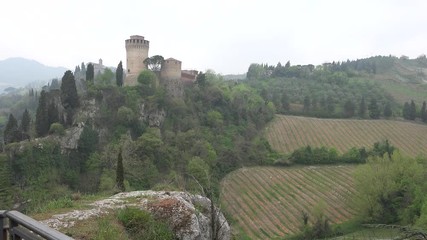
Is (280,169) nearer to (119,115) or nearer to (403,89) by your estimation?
(119,115)

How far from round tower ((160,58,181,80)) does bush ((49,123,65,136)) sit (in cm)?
2301

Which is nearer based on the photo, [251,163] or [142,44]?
[251,163]

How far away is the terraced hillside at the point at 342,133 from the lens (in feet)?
220

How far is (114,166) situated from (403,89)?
107m

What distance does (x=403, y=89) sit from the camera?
122 meters

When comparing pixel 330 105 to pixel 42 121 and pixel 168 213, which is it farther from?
pixel 168 213

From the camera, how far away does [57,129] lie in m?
44.0

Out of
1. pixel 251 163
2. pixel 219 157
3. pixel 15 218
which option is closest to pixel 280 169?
pixel 251 163

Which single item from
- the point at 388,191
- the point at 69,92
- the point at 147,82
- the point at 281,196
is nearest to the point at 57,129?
the point at 69,92

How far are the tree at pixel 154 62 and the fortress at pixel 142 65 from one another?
20.6 inches

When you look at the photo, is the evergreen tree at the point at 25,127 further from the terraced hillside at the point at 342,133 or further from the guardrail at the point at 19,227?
the guardrail at the point at 19,227

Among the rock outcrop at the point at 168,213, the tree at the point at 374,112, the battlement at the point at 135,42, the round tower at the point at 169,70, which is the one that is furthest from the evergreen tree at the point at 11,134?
the tree at the point at 374,112

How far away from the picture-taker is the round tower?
63969 mm

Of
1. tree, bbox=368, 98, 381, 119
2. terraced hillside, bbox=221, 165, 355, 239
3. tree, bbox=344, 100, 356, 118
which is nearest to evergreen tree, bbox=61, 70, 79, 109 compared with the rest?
terraced hillside, bbox=221, 165, 355, 239
